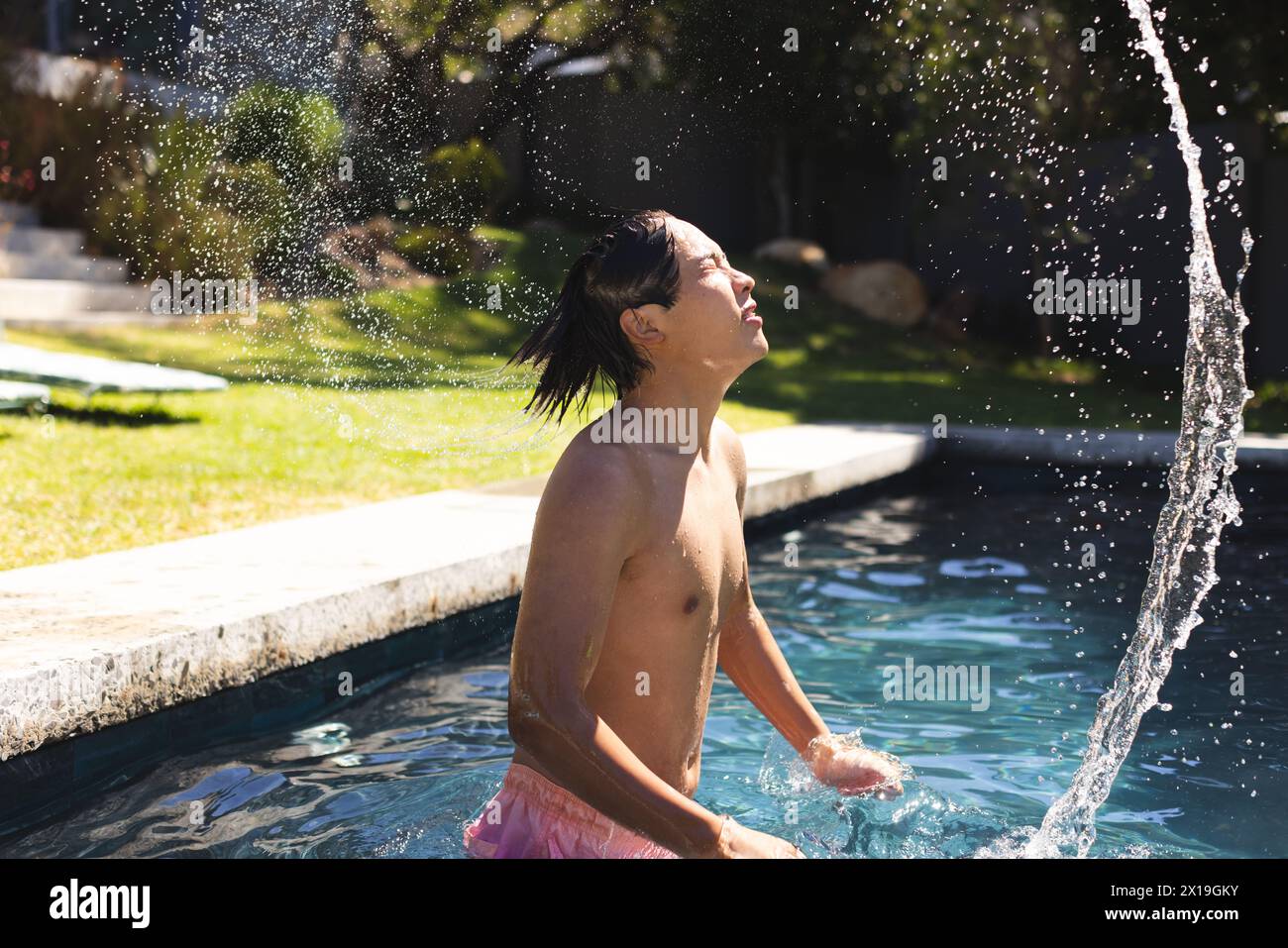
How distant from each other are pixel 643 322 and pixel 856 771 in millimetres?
947

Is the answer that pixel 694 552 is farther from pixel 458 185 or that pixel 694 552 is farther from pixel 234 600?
pixel 458 185

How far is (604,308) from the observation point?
246 cm

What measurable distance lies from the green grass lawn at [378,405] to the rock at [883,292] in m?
0.30

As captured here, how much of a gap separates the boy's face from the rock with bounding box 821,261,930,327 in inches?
558

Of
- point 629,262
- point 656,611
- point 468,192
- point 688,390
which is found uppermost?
point 468,192

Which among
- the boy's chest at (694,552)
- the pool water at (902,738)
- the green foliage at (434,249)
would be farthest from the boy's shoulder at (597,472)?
the green foliage at (434,249)

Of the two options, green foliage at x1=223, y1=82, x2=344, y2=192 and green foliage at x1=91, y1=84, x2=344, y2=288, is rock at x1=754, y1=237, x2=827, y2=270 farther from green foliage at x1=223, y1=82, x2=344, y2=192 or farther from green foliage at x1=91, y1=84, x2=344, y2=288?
green foliage at x1=223, y1=82, x2=344, y2=192

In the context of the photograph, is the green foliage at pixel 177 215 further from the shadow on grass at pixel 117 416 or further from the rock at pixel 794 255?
the rock at pixel 794 255

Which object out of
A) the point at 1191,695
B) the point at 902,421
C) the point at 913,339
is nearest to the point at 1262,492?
the point at 902,421

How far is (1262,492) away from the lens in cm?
789

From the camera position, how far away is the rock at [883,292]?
16.4 m

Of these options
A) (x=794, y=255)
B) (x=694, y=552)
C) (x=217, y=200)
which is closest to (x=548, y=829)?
(x=694, y=552)
